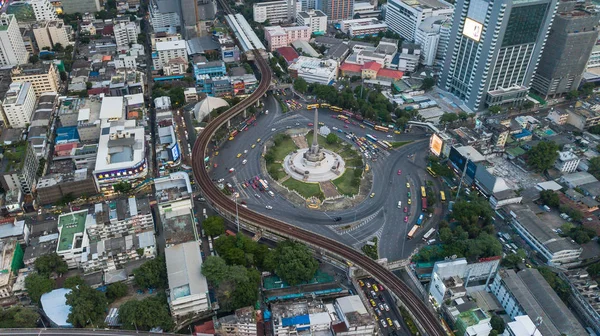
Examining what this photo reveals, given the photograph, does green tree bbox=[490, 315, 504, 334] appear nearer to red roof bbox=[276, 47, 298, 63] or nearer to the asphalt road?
the asphalt road

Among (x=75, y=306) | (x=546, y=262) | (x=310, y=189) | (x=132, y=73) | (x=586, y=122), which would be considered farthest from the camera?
(x=132, y=73)

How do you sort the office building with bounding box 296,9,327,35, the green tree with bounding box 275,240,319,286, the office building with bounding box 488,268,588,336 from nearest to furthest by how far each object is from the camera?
the office building with bounding box 488,268,588,336
the green tree with bounding box 275,240,319,286
the office building with bounding box 296,9,327,35

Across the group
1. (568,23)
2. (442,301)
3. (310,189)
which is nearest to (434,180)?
(310,189)

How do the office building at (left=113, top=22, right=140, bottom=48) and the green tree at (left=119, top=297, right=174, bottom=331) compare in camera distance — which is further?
the office building at (left=113, top=22, right=140, bottom=48)

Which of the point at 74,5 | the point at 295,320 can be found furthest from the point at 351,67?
the point at 74,5

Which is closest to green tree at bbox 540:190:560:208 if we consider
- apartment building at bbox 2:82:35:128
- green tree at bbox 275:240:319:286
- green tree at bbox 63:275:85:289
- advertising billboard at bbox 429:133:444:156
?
advertising billboard at bbox 429:133:444:156

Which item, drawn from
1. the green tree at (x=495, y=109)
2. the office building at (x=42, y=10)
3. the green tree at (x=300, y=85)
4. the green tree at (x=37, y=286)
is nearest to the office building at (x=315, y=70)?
the green tree at (x=300, y=85)

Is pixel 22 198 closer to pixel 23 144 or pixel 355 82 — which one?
pixel 23 144

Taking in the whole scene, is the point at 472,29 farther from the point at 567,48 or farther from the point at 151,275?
the point at 151,275
